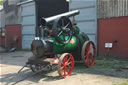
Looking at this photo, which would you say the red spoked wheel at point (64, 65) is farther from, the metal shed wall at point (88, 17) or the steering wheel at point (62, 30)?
the metal shed wall at point (88, 17)

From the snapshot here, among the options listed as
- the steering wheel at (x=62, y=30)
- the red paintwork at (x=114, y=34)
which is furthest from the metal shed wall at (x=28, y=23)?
the steering wheel at (x=62, y=30)

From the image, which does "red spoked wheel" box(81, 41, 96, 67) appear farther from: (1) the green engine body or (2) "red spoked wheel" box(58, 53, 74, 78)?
(2) "red spoked wheel" box(58, 53, 74, 78)

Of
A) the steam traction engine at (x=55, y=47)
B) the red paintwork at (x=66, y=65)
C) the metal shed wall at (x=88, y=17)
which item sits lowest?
the red paintwork at (x=66, y=65)

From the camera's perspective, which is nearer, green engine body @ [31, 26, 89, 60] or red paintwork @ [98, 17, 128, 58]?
green engine body @ [31, 26, 89, 60]

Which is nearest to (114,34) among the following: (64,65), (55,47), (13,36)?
(55,47)

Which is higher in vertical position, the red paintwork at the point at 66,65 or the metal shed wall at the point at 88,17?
the metal shed wall at the point at 88,17

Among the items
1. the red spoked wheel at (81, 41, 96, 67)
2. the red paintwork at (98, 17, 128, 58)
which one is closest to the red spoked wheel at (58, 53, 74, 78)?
the red spoked wheel at (81, 41, 96, 67)

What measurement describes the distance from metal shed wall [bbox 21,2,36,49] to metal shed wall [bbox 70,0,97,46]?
16.8ft

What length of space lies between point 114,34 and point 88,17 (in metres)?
2.34

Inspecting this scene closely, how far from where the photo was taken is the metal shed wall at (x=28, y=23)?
52.5 feet

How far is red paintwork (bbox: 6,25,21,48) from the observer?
17.5 meters

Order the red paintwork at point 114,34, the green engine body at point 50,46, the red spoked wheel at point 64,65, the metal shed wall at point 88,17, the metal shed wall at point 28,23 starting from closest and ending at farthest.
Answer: the red spoked wheel at point 64,65 < the green engine body at point 50,46 < the red paintwork at point 114,34 < the metal shed wall at point 88,17 < the metal shed wall at point 28,23

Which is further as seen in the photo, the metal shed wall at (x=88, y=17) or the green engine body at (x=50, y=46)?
the metal shed wall at (x=88, y=17)

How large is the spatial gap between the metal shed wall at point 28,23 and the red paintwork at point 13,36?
0.83m
